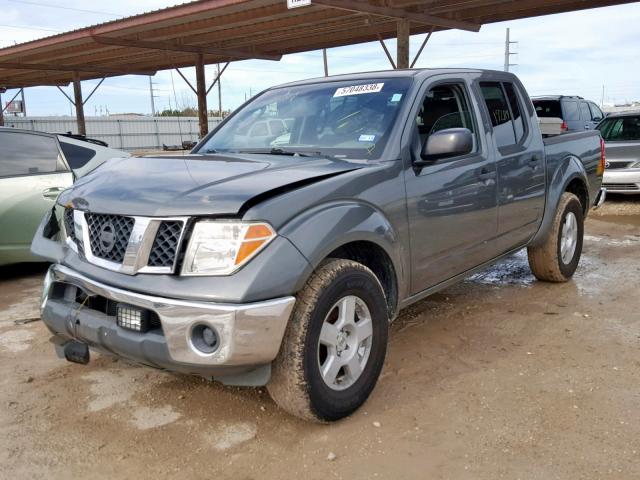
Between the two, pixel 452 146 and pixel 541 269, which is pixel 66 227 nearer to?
pixel 452 146

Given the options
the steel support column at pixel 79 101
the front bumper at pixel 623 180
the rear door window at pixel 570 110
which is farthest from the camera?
the steel support column at pixel 79 101

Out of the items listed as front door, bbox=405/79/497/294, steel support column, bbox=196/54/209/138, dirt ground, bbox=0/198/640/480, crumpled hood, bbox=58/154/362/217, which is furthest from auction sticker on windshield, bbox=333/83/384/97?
steel support column, bbox=196/54/209/138

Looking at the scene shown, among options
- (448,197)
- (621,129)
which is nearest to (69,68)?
(621,129)

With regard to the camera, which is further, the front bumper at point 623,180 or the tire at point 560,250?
the front bumper at point 623,180

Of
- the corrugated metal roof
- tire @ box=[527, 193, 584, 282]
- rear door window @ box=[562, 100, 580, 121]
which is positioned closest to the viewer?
tire @ box=[527, 193, 584, 282]

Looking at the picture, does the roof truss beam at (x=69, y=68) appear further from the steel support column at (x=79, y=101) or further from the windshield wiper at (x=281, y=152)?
the windshield wiper at (x=281, y=152)

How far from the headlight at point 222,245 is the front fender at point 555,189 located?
10.5ft

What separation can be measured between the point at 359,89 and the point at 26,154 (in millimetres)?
3958

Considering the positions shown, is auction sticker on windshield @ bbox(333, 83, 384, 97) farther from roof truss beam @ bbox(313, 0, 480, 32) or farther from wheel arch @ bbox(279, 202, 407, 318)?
roof truss beam @ bbox(313, 0, 480, 32)

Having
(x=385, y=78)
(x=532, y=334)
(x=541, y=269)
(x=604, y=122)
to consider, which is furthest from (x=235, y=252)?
(x=604, y=122)

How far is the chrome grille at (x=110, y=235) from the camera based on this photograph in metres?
2.81

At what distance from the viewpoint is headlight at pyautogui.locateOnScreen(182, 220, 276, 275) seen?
8.52ft

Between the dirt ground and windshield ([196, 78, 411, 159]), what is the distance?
1445 millimetres

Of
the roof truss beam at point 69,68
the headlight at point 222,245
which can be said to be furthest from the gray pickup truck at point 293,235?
the roof truss beam at point 69,68
